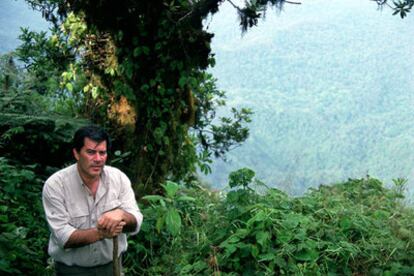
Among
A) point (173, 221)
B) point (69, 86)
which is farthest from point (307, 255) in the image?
point (69, 86)

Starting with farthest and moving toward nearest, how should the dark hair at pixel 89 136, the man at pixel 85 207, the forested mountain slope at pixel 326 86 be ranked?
the forested mountain slope at pixel 326 86
the dark hair at pixel 89 136
the man at pixel 85 207

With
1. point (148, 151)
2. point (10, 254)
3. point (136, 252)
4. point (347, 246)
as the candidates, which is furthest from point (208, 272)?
point (148, 151)

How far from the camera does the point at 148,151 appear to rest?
691cm

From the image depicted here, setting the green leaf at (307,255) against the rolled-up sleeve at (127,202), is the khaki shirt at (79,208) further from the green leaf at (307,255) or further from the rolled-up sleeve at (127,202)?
the green leaf at (307,255)

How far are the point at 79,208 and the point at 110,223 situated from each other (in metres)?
0.32

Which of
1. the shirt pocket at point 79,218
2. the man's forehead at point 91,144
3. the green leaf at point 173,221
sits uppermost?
the man's forehead at point 91,144

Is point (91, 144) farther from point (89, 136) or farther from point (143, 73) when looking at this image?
point (143, 73)

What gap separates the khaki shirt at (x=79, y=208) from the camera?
318cm

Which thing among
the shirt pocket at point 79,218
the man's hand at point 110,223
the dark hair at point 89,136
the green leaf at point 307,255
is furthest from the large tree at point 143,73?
the man's hand at point 110,223

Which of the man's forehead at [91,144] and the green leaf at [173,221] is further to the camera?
the green leaf at [173,221]

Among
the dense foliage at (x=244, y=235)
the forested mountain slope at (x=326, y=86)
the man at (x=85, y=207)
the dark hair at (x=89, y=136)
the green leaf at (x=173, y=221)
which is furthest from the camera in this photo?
the forested mountain slope at (x=326, y=86)

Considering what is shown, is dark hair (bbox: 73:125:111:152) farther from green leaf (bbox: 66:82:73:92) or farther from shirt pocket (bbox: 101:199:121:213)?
green leaf (bbox: 66:82:73:92)

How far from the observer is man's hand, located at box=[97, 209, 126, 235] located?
9.92ft

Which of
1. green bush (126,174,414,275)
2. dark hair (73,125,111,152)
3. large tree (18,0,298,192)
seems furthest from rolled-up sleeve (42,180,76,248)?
large tree (18,0,298,192)
